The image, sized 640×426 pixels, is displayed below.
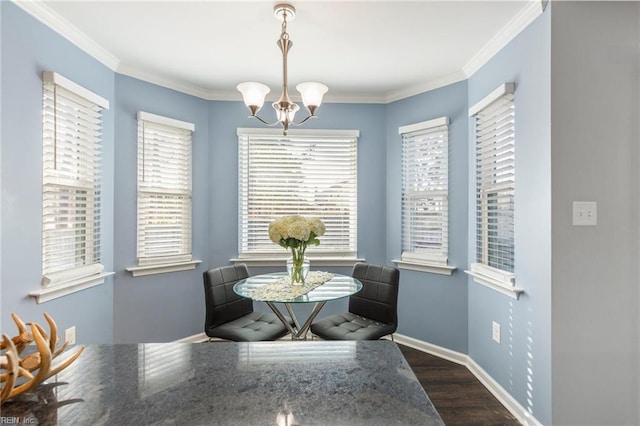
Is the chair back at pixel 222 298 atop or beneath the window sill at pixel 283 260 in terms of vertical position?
beneath

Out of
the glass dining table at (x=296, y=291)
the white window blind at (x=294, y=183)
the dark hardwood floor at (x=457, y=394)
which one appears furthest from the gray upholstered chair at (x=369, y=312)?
the white window blind at (x=294, y=183)

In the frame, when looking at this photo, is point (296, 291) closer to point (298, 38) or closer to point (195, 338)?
point (195, 338)

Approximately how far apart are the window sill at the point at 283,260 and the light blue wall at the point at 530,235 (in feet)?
4.47

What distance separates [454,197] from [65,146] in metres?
2.98

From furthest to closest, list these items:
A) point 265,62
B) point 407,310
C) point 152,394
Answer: point 407,310
point 265,62
point 152,394

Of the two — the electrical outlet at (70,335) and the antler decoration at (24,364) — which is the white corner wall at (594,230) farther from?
the electrical outlet at (70,335)

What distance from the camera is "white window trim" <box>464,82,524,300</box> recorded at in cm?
216

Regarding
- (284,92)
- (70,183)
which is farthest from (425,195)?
(70,183)

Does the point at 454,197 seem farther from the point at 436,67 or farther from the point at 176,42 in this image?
the point at 176,42

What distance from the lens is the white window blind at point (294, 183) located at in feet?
10.9

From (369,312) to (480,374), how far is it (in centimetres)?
98

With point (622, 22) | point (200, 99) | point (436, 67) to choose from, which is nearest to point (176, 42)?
point (200, 99)

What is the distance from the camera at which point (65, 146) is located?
88.1 inches

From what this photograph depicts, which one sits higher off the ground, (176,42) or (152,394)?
(176,42)
